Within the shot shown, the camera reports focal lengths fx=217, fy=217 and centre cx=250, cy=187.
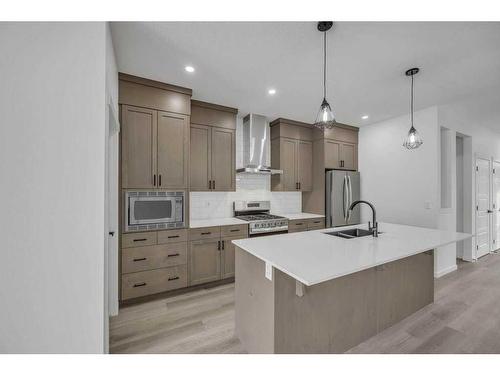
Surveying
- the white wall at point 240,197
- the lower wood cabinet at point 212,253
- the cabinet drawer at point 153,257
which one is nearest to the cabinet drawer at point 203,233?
the lower wood cabinet at point 212,253

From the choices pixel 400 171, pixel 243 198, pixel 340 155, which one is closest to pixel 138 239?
pixel 243 198

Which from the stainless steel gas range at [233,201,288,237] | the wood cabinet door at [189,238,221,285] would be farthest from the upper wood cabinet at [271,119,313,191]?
the wood cabinet door at [189,238,221,285]

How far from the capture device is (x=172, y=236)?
2.73m

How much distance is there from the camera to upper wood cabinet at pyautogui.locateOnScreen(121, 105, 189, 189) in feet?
8.26

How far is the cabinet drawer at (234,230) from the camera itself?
313 centimetres

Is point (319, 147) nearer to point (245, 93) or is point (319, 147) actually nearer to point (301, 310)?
point (245, 93)

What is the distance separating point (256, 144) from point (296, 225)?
159 cm

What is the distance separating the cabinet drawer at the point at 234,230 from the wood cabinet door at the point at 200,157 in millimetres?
685

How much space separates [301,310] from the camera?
5.24ft

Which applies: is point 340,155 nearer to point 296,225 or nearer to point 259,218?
point 296,225

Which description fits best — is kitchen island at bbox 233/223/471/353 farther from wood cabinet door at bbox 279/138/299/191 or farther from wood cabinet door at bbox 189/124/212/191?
wood cabinet door at bbox 279/138/299/191

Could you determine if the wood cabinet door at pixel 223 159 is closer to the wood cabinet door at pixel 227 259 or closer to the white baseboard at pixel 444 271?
the wood cabinet door at pixel 227 259

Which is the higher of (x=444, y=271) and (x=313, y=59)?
(x=313, y=59)
